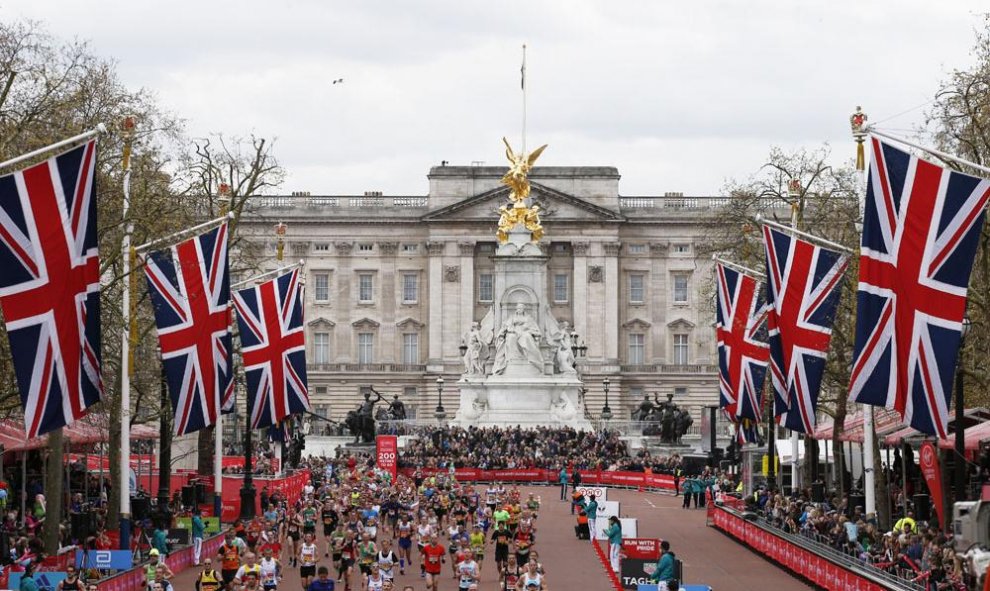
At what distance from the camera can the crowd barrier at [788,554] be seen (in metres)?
32.1

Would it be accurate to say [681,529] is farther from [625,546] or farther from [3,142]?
[3,142]

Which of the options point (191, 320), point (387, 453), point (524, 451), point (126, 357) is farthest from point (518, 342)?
point (191, 320)

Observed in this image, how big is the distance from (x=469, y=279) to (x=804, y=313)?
95415mm

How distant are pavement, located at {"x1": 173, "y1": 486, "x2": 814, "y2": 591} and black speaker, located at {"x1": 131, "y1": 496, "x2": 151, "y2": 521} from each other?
4.23 meters

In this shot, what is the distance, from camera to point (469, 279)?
130000 mm

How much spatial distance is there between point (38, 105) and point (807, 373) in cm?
1757

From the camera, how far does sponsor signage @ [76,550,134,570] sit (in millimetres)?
31630

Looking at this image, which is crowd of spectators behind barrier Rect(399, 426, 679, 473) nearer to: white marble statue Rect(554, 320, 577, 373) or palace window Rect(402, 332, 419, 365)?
white marble statue Rect(554, 320, 577, 373)

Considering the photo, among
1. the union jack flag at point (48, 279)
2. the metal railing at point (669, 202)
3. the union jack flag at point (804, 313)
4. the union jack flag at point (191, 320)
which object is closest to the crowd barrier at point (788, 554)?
the union jack flag at point (804, 313)

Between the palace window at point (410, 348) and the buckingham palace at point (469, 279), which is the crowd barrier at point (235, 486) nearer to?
the buckingham palace at point (469, 279)

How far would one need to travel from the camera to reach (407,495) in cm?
4825

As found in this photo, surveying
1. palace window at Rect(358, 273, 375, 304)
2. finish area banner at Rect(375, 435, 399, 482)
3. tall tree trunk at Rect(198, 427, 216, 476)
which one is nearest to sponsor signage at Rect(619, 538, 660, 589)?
tall tree trunk at Rect(198, 427, 216, 476)

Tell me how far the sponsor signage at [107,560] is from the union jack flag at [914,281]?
43.2 feet

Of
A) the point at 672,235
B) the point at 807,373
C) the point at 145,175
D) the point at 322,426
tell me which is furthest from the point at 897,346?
the point at 672,235
